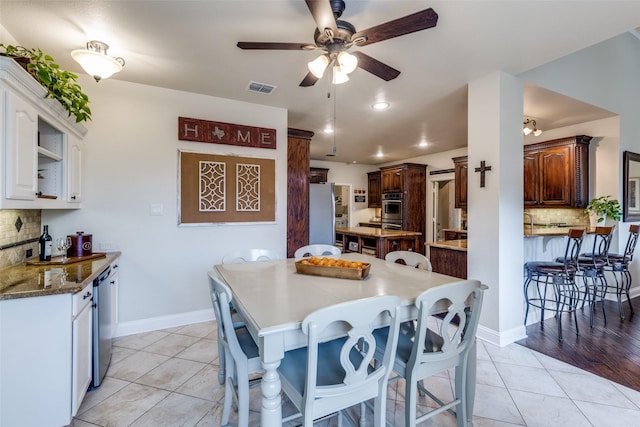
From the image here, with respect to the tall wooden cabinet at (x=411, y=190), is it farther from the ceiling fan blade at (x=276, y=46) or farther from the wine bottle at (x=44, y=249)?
the wine bottle at (x=44, y=249)

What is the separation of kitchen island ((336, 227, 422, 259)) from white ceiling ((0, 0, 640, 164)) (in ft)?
6.91

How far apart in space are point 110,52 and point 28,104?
912mm

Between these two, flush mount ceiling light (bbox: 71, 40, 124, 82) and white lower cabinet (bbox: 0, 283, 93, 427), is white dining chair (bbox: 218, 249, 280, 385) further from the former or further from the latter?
flush mount ceiling light (bbox: 71, 40, 124, 82)

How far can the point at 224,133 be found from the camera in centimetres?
340

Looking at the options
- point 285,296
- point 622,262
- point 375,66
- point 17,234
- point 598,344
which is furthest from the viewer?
point 622,262

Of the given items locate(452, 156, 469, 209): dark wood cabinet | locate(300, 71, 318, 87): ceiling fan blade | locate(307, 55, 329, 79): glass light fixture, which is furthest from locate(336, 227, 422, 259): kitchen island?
locate(307, 55, 329, 79): glass light fixture

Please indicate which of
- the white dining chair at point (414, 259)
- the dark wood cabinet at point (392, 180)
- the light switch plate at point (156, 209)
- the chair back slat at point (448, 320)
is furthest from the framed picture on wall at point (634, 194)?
the light switch plate at point (156, 209)

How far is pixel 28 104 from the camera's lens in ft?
5.88

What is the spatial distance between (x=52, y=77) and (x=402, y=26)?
87.9 inches

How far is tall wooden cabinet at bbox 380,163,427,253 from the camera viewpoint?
22.0 ft

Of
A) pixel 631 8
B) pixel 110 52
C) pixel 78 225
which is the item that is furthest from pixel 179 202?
pixel 631 8

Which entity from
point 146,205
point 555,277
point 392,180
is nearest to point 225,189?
point 146,205

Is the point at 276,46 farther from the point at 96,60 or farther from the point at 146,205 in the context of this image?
the point at 146,205

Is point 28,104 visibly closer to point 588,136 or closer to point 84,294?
point 84,294
